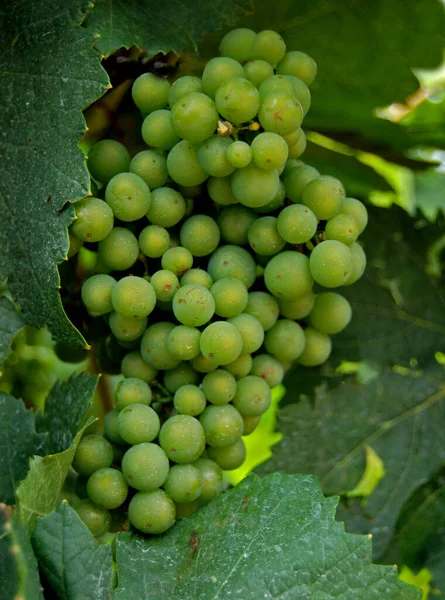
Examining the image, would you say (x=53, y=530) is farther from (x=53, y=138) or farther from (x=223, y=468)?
(x=53, y=138)

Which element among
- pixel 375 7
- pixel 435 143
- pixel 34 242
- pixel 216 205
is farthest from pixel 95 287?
Result: pixel 435 143

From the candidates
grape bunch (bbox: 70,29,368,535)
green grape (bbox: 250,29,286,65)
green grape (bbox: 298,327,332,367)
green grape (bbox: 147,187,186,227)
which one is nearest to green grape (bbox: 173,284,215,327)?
grape bunch (bbox: 70,29,368,535)

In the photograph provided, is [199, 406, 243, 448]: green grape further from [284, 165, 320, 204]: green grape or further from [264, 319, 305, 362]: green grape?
[284, 165, 320, 204]: green grape

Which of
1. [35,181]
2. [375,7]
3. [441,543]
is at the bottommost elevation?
[441,543]

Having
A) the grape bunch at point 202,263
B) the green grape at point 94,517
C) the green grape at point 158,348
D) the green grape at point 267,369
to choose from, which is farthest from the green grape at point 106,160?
the green grape at point 94,517

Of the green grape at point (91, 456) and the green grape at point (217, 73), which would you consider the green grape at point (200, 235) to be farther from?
the green grape at point (91, 456)
